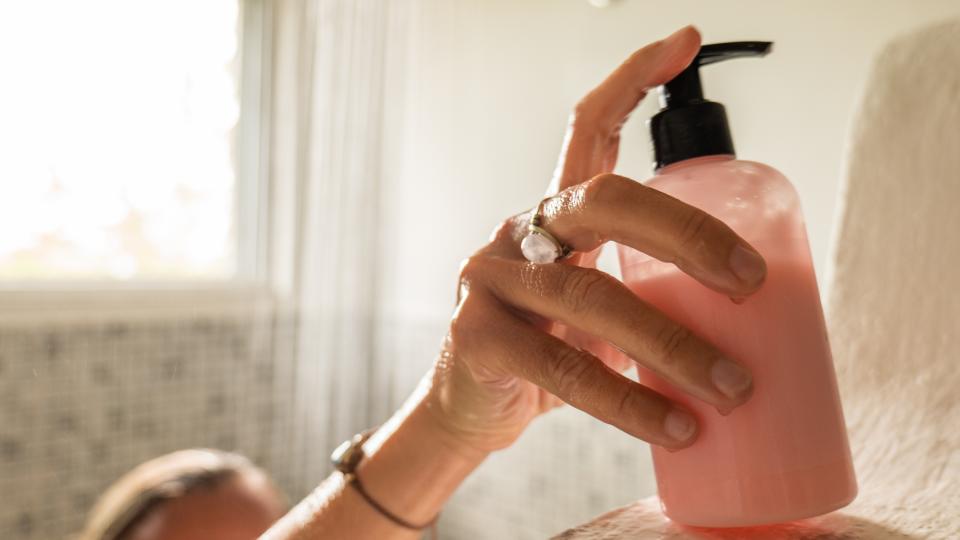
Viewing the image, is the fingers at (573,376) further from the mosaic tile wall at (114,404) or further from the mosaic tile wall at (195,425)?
the mosaic tile wall at (114,404)

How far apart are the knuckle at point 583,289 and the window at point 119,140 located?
1.26 meters

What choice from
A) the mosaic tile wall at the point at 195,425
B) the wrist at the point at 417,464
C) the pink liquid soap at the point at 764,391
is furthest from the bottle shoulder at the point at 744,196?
the mosaic tile wall at the point at 195,425

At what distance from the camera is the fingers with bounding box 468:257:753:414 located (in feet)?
0.74

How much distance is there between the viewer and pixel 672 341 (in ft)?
0.75

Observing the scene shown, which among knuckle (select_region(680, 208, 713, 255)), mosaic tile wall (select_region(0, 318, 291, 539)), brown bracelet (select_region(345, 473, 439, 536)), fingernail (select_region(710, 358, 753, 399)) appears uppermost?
knuckle (select_region(680, 208, 713, 255))

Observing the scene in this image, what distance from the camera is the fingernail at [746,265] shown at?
22 centimetres

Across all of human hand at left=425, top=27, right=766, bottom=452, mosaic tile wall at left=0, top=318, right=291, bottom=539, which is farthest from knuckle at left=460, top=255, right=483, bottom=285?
A: mosaic tile wall at left=0, top=318, right=291, bottom=539

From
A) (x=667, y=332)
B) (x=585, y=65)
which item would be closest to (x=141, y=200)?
(x=585, y=65)

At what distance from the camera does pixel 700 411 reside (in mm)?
240

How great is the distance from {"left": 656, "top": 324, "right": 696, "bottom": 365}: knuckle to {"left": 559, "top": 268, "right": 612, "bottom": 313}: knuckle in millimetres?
28

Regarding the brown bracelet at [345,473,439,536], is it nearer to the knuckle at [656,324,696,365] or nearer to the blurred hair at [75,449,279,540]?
the knuckle at [656,324,696,365]

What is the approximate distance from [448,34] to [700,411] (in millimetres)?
1197

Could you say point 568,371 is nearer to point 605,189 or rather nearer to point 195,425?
point 605,189

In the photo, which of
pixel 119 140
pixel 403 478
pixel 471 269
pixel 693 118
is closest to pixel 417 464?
pixel 403 478
